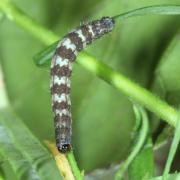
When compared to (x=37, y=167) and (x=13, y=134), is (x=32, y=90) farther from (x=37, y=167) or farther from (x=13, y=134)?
(x=37, y=167)

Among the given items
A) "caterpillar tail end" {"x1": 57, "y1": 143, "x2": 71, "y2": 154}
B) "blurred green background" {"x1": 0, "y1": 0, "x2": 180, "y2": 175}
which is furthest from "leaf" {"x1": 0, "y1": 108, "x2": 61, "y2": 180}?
"blurred green background" {"x1": 0, "y1": 0, "x2": 180, "y2": 175}

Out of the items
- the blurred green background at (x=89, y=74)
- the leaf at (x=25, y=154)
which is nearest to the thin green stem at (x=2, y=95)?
the blurred green background at (x=89, y=74)

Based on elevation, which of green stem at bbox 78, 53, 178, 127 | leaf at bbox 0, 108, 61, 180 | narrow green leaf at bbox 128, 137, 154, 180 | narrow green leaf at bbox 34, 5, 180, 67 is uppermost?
narrow green leaf at bbox 34, 5, 180, 67

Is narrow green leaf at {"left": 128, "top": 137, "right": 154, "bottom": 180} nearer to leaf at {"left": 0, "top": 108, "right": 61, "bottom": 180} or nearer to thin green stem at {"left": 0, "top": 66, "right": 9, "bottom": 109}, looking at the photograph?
leaf at {"left": 0, "top": 108, "right": 61, "bottom": 180}

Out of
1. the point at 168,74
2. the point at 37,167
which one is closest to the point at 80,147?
the point at 168,74

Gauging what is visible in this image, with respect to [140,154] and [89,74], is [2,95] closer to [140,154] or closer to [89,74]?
[89,74]
